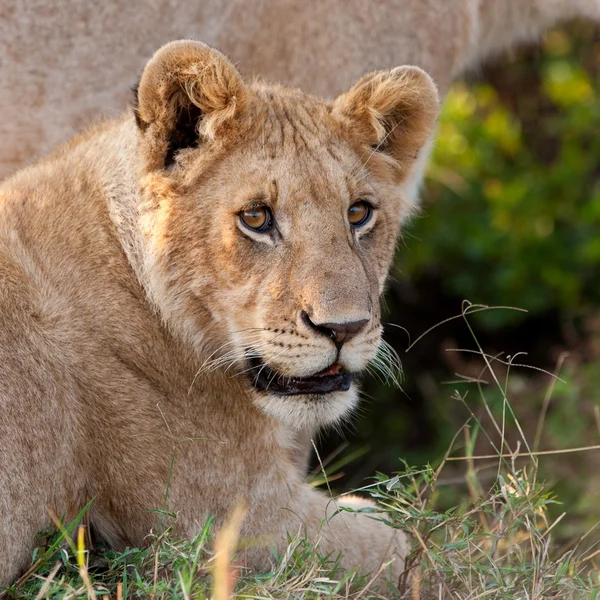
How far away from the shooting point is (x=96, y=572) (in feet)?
10.2

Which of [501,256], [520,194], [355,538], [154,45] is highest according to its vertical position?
[154,45]

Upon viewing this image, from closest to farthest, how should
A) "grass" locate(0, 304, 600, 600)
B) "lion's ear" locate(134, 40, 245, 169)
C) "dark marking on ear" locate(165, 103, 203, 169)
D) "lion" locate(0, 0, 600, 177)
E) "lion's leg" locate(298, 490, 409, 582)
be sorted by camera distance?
"grass" locate(0, 304, 600, 600)
"lion's ear" locate(134, 40, 245, 169)
"dark marking on ear" locate(165, 103, 203, 169)
"lion's leg" locate(298, 490, 409, 582)
"lion" locate(0, 0, 600, 177)

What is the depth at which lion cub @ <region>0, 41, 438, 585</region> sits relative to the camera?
119 inches

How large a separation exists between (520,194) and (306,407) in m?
4.61

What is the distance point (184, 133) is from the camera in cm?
324

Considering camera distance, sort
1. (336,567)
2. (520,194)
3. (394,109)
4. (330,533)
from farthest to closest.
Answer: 1. (520,194)
2. (394,109)
3. (330,533)
4. (336,567)

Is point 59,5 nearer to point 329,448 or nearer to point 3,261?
point 3,261

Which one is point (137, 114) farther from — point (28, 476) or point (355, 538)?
point (355, 538)

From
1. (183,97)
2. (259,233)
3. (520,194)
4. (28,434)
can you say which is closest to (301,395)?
(259,233)

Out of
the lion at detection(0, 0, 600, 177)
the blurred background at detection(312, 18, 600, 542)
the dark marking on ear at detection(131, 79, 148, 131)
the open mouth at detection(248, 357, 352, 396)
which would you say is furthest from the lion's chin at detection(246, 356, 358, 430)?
the blurred background at detection(312, 18, 600, 542)

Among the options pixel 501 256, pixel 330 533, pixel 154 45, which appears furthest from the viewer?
pixel 501 256

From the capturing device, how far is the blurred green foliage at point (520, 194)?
743 centimetres

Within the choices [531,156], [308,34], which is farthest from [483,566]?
[531,156]

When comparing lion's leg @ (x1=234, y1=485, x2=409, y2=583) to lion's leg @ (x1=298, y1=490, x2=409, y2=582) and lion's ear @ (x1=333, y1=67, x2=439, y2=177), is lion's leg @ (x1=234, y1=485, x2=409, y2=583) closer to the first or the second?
lion's leg @ (x1=298, y1=490, x2=409, y2=582)
